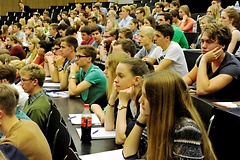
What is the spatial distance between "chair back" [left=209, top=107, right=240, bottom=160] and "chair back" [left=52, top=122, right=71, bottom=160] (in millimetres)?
970

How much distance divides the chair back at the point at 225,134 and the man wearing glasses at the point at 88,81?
1.73 m

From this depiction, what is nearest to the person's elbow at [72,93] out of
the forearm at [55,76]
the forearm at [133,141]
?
the forearm at [55,76]

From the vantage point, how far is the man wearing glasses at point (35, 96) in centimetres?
353

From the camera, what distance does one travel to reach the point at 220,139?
2887 millimetres

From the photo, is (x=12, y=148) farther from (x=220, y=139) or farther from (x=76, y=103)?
(x=76, y=103)

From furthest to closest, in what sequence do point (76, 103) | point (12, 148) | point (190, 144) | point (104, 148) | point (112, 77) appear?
point (76, 103) → point (112, 77) → point (104, 148) → point (12, 148) → point (190, 144)

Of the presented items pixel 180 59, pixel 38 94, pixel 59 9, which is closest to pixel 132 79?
pixel 38 94

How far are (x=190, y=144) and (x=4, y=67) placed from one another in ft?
8.91

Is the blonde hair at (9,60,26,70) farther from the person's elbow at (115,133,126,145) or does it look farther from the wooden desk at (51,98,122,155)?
the person's elbow at (115,133,126,145)

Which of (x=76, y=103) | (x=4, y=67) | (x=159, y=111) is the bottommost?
(x=76, y=103)

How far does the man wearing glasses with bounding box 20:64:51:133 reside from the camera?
139 inches

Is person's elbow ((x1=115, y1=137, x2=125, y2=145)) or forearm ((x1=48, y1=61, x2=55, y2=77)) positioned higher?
person's elbow ((x1=115, y1=137, x2=125, y2=145))

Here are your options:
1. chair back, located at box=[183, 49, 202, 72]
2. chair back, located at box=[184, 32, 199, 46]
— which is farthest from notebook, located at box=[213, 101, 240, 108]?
chair back, located at box=[184, 32, 199, 46]

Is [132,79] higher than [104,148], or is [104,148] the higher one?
[132,79]
